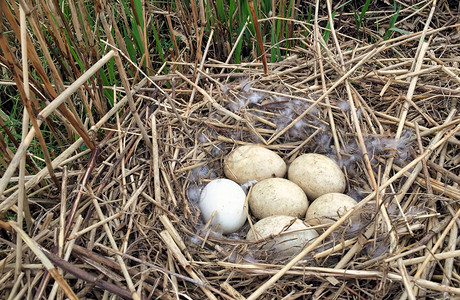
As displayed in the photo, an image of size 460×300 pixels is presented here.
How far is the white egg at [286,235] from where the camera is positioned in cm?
167

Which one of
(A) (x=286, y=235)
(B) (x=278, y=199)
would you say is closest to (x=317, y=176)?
(B) (x=278, y=199)

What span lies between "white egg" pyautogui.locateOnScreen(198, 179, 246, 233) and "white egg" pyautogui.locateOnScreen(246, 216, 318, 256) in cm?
16

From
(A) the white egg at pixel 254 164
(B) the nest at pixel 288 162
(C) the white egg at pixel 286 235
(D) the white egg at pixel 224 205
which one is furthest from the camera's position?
(A) the white egg at pixel 254 164

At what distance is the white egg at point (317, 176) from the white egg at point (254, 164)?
77 mm

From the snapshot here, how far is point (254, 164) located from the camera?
78.7 inches

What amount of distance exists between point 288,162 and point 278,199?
1.11ft

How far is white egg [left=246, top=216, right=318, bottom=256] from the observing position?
1665 millimetres

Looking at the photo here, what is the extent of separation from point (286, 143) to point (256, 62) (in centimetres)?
49

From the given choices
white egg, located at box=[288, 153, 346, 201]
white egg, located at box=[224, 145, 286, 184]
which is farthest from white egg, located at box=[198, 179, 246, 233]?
white egg, located at box=[288, 153, 346, 201]

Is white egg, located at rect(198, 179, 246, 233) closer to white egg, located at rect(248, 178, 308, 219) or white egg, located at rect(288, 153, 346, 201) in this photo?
white egg, located at rect(248, 178, 308, 219)

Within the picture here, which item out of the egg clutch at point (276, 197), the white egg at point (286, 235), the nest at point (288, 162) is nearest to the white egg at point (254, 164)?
the egg clutch at point (276, 197)

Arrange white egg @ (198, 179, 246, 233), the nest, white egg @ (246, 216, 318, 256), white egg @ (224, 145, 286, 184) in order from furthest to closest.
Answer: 1. white egg @ (224, 145, 286, 184)
2. white egg @ (198, 179, 246, 233)
3. white egg @ (246, 216, 318, 256)
4. the nest

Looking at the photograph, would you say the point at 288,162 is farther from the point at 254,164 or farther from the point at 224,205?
the point at 224,205

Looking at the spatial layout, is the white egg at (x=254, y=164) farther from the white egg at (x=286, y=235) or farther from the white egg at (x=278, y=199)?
the white egg at (x=286, y=235)
